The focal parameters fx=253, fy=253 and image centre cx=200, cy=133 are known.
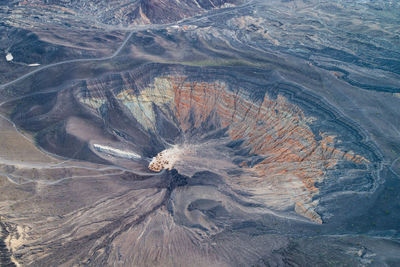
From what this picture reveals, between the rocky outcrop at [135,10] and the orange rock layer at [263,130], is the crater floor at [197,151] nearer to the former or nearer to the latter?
the orange rock layer at [263,130]

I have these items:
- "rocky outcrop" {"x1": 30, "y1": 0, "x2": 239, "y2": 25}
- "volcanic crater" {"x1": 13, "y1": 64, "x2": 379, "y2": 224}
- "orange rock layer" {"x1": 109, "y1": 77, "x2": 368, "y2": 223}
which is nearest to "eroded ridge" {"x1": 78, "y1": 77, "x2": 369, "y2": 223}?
"orange rock layer" {"x1": 109, "y1": 77, "x2": 368, "y2": 223}

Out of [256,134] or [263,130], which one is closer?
[263,130]

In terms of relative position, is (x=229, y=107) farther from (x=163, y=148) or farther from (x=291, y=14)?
(x=291, y=14)

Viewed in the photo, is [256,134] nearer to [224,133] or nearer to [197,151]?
[224,133]

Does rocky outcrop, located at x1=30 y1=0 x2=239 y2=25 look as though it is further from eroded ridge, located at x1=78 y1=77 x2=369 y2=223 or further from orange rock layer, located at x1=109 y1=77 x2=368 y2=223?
eroded ridge, located at x1=78 y1=77 x2=369 y2=223

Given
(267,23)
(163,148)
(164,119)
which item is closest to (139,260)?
(163,148)

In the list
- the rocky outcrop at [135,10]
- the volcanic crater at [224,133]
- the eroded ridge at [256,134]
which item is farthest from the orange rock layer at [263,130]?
the rocky outcrop at [135,10]

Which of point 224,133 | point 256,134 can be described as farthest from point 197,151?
point 256,134

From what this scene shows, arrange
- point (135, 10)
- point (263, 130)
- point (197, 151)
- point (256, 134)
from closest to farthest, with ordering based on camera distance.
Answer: point (263, 130) < point (256, 134) < point (197, 151) < point (135, 10)
